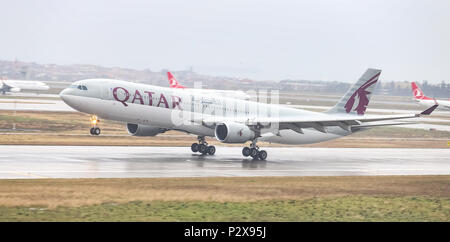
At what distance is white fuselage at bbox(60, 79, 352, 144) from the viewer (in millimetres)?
43250

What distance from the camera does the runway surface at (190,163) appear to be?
34656 millimetres

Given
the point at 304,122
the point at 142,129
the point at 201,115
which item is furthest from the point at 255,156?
the point at 142,129

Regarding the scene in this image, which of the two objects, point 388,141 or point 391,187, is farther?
point 388,141

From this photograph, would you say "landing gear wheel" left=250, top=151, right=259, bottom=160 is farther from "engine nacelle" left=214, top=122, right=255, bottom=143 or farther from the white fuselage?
"engine nacelle" left=214, top=122, right=255, bottom=143

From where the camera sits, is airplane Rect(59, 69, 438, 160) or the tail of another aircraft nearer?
airplane Rect(59, 69, 438, 160)

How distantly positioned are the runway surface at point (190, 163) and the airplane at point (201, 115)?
1649mm

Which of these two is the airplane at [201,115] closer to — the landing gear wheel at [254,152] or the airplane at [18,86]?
the landing gear wheel at [254,152]

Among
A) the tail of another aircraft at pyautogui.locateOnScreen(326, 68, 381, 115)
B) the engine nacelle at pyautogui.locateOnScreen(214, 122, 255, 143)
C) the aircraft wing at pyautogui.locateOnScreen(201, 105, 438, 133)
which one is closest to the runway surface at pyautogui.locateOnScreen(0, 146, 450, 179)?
the engine nacelle at pyautogui.locateOnScreen(214, 122, 255, 143)

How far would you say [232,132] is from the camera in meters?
43.3

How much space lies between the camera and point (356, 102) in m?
51.5

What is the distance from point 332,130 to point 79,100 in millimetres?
19278
